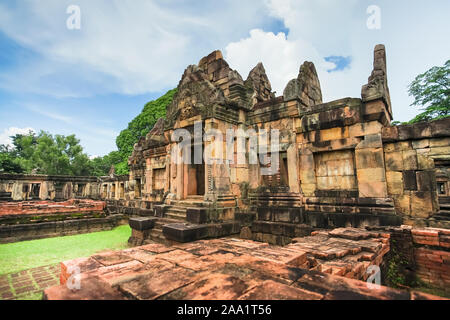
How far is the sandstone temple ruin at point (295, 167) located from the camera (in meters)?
4.55

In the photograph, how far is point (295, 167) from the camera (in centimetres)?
591

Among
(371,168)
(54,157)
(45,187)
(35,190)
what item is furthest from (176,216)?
(54,157)

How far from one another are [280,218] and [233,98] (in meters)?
3.76

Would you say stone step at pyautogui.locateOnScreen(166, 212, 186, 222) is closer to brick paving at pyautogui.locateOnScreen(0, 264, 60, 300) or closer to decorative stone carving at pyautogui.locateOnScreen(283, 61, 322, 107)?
brick paving at pyautogui.locateOnScreen(0, 264, 60, 300)

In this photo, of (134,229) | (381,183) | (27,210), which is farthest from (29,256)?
(381,183)

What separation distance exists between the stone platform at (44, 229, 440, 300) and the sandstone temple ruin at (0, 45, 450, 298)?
1602 mm

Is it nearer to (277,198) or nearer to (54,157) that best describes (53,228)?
(277,198)

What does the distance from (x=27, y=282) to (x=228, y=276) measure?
4.14 metres

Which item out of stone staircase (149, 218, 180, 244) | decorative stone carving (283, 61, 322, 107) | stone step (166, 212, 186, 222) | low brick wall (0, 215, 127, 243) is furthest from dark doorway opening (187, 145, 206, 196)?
low brick wall (0, 215, 127, 243)

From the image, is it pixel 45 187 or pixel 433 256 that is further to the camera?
pixel 45 187

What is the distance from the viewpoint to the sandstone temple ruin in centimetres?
455

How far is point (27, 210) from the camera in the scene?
8727mm

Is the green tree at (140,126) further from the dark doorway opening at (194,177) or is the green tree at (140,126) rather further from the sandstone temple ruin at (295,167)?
the sandstone temple ruin at (295,167)

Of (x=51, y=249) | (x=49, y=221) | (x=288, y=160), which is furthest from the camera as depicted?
(x=49, y=221)
